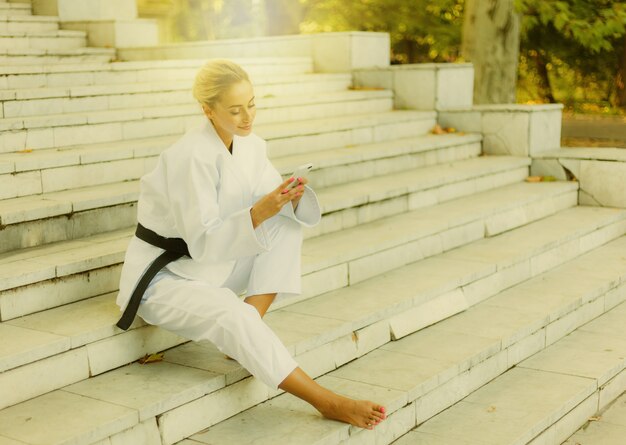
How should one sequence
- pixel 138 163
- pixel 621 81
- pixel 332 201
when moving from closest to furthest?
pixel 138 163
pixel 332 201
pixel 621 81

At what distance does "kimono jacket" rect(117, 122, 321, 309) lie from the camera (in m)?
3.59

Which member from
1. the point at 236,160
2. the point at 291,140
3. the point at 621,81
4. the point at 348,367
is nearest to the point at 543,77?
the point at 621,81

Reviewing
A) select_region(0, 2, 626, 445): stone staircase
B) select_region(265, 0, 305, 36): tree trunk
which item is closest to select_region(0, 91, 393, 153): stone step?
select_region(0, 2, 626, 445): stone staircase

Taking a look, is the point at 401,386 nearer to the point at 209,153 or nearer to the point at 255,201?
the point at 255,201

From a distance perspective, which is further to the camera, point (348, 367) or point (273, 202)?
point (348, 367)

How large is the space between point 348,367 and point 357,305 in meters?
0.49

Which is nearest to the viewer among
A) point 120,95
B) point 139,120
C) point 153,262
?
point 153,262

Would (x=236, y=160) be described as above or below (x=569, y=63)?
below

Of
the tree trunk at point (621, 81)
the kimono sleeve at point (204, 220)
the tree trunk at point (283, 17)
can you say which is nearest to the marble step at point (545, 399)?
the kimono sleeve at point (204, 220)

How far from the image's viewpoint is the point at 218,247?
3.61 meters

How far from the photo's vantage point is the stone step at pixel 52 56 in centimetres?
829

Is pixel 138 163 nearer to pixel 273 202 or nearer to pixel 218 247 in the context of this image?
pixel 218 247

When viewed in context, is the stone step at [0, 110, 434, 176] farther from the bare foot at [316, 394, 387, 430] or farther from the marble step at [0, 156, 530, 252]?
the bare foot at [316, 394, 387, 430]

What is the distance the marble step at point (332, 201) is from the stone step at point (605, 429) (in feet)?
7.09
